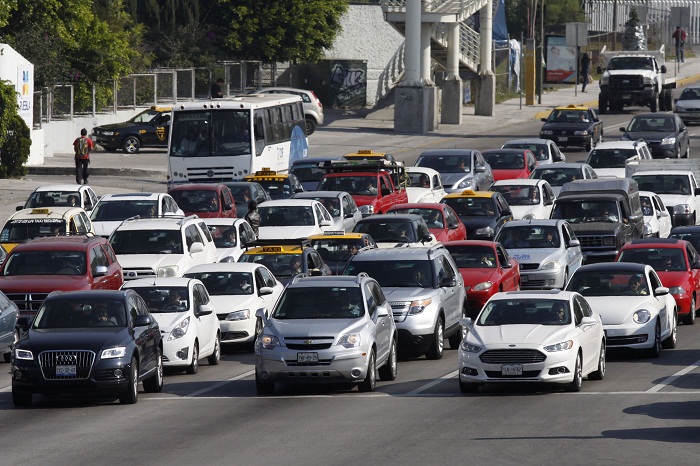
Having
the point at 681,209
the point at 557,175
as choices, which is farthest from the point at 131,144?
the point at 681,209

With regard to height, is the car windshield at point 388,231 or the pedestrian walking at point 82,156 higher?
the pedestrian walking at point 82,156

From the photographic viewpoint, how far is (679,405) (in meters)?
18.8

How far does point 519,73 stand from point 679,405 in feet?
194

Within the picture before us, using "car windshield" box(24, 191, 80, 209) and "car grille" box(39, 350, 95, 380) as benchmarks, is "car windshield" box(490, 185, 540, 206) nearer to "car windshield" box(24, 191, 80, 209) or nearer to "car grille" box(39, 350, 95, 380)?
"car windshield" box(24, 191, 80, 209)

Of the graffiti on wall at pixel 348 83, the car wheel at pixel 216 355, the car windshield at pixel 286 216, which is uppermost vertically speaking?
the graffiti on wall at pixel 348 83

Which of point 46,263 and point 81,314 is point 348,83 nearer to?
point 46,263

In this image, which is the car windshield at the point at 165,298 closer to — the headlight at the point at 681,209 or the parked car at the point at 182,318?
the parked car at the point at 182,318

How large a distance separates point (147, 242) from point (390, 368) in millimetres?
8377

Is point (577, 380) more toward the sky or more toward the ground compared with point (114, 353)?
more toward the ground

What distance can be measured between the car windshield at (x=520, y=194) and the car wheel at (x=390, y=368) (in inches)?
649

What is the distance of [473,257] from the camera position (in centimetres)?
2897

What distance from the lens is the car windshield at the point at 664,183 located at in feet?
131

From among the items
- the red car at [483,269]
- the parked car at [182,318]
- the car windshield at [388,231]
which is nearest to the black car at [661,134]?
the car windshield at [388,231]

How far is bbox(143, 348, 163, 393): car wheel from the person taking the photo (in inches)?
828
